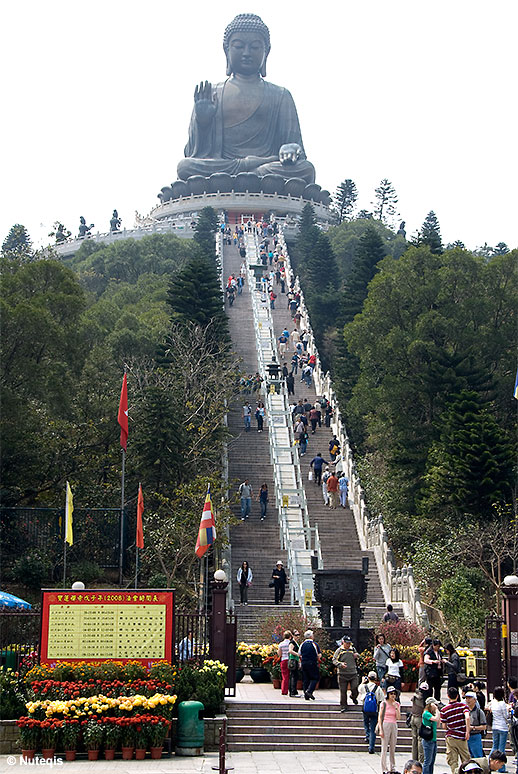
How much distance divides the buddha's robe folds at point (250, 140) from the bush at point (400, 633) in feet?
186

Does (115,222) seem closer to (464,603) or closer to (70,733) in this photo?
(464,603)

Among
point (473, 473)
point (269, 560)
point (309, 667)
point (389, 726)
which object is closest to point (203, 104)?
point (473, 473)

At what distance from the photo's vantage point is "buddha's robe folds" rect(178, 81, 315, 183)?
238 ft

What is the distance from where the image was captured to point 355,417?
35719 mm

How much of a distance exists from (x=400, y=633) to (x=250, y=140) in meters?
59.5

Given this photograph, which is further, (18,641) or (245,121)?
(245,121)

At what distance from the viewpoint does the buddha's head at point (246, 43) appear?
72.5 meters

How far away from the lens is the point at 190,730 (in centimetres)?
1380

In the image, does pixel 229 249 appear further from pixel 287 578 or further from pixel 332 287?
pixel 287 578

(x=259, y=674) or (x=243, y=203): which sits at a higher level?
(x=243, y=203)

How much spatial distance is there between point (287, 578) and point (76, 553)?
4644 mm

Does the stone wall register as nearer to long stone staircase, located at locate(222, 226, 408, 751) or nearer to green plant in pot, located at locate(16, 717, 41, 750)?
long stone staircase, located at locate(222, 226, 408, 751)

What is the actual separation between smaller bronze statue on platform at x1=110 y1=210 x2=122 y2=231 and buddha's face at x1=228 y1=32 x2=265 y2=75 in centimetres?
1260

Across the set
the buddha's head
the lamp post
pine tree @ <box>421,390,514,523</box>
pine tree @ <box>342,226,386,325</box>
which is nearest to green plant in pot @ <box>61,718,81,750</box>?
the lamp post
